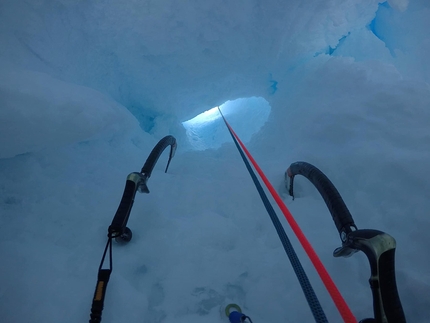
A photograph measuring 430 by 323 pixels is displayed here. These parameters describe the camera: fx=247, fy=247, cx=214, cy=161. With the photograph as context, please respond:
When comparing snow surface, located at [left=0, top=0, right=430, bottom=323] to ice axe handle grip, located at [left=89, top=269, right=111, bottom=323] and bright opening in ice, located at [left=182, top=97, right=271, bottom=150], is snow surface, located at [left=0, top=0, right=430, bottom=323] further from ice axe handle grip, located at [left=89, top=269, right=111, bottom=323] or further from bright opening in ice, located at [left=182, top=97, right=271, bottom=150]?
bright opening in ice, located at [left=182, top=97, right=271, bottom=150]

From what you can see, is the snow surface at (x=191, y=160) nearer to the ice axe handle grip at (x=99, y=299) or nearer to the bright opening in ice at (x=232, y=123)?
the ice axe handle grip at (x=99, y=299)

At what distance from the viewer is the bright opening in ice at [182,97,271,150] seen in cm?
812

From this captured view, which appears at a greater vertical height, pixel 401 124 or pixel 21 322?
pixel 401 124

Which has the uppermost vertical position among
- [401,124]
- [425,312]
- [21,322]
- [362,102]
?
[362,102]

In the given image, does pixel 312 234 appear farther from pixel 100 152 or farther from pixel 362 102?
pixel 100 152

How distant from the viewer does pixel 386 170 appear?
2287 mm

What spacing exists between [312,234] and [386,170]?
38.2 inches

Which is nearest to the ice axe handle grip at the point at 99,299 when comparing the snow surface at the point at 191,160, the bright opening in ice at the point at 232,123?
the snow surface at the point at 191,160

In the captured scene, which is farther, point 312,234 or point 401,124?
point 401,124

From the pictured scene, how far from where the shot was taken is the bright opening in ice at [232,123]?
8125 millimetres

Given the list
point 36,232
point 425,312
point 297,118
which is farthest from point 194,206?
point 297,118

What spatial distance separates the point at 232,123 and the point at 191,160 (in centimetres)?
568

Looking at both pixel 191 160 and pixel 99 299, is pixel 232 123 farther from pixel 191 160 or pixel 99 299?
pixel 99 299

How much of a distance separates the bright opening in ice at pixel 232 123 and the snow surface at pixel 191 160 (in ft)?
10.8
